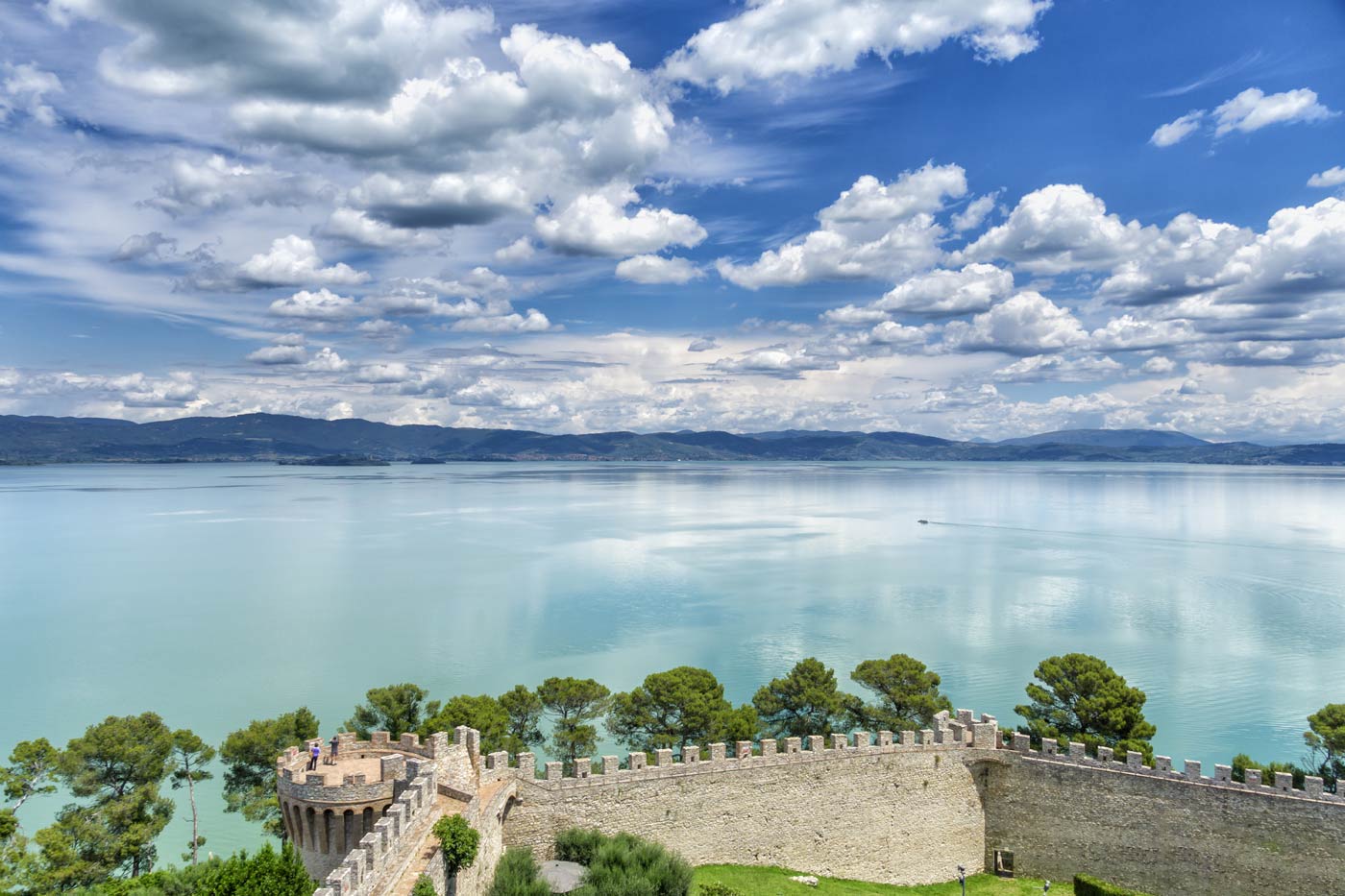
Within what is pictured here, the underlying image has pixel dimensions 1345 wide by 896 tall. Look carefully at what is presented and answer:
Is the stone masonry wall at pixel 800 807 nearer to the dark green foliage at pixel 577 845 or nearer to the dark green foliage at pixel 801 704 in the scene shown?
the dark green foliage at pixel 577 845

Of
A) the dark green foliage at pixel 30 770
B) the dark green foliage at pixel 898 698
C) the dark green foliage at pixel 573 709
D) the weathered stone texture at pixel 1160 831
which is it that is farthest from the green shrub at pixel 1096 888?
the dark green foliage at pixel 30 770

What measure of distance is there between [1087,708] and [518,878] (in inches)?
1113

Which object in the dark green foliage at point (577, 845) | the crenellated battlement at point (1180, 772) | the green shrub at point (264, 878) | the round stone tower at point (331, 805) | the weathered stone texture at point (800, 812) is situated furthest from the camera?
the weathered stone texture at point (800, 812)

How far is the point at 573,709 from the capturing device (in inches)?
1655

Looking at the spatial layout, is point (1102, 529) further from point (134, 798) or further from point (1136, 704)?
point (134, 798)

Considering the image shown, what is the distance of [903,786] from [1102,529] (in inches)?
5447

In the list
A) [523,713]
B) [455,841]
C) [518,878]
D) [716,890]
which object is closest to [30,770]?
[523,713]

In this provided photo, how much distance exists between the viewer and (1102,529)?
14888 centimetres

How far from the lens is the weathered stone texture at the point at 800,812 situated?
27516 mm

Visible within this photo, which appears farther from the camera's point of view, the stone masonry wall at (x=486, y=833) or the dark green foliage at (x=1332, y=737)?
the dark green foliage at (x=1332, y=737)

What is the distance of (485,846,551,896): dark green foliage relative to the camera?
927 inches

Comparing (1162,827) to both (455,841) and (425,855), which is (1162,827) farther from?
(425,855)

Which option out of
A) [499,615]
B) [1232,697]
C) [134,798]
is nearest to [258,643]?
[499,615]

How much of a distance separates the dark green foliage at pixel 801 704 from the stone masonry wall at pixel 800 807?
10.3 m
